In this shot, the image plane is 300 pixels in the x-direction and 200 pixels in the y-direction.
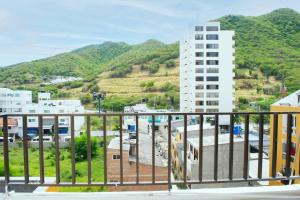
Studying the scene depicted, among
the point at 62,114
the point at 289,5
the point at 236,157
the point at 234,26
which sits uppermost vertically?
the point at 234,26

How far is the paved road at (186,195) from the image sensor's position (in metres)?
1.90

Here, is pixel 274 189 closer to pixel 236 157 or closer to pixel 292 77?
pixel 236 157

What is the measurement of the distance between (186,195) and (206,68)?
20245mm

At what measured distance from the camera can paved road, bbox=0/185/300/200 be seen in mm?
1902

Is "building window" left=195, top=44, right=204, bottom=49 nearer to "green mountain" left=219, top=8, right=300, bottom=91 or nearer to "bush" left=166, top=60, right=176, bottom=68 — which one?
"bush" left=166, top=60, right=176, bottom=68

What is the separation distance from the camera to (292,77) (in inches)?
362

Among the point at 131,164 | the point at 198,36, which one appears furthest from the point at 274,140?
the point at 198,36

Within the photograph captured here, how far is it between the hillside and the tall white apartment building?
6.49 feet

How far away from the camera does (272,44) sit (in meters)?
12.5

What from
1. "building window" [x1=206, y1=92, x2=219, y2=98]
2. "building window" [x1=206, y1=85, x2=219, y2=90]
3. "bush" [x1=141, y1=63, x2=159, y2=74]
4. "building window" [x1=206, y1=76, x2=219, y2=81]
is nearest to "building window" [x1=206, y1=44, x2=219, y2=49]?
"building window" [x1=206, y1=76, x2=219, y2=81]

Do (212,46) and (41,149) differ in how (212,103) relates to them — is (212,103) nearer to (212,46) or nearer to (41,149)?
(212,46)

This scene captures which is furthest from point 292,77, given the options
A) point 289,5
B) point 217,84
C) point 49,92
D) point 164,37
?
point 217,84

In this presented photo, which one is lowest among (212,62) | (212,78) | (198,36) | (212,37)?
(212,78)

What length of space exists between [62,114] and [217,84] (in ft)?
66.1
